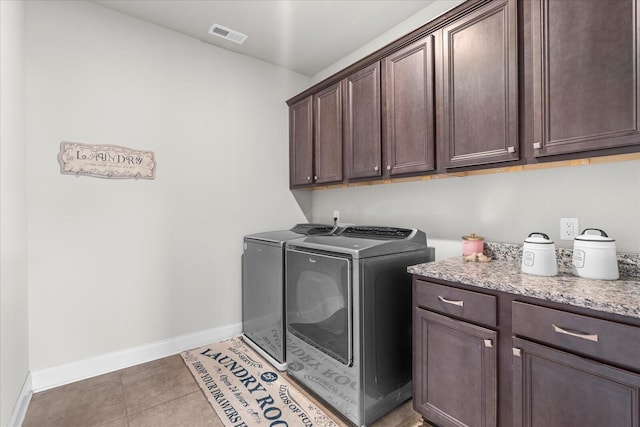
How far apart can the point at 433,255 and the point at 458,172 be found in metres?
0.70

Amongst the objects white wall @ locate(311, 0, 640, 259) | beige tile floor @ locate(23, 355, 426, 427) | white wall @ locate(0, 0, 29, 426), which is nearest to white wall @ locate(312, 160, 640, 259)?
white wall @ locate(311, 0, 640, 259)

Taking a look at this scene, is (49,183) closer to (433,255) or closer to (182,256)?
(182,256)

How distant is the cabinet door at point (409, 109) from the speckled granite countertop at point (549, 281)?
0.68m

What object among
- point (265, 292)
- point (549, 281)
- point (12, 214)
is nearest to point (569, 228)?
point (549, 281)

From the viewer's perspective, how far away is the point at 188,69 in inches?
104

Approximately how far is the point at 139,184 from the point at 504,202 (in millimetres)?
2724

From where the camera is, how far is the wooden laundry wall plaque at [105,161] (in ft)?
7.00

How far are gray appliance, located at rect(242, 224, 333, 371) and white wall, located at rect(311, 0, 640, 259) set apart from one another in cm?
→ 70

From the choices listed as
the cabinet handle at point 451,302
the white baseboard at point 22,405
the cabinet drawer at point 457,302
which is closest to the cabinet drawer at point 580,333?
the cabinet drawer at point 457,302

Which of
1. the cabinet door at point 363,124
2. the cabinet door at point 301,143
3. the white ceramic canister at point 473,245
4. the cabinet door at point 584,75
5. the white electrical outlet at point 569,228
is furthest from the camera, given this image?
the cabinet door at point 301,143

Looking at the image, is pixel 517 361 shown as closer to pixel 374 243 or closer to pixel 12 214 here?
pixel 374 243

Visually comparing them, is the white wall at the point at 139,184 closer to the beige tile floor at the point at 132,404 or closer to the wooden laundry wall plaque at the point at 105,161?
the wooden laundry wall plaque at the point at 105,161

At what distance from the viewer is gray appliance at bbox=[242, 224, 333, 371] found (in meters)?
2.34

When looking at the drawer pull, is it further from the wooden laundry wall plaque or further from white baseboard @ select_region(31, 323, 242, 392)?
the wooden laundry wall plaque
